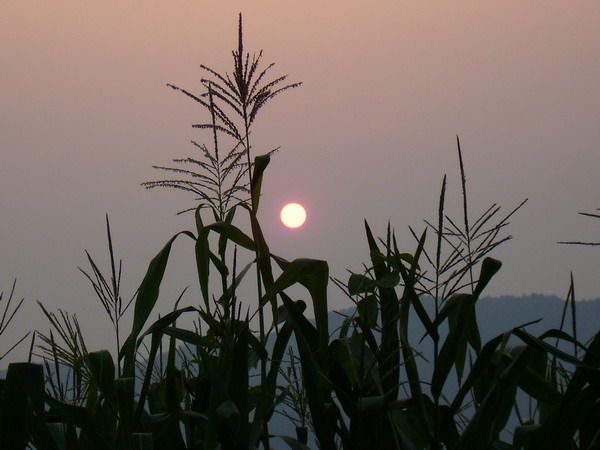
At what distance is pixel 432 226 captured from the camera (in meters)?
2.24

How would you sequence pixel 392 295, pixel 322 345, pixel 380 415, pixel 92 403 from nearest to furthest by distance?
pixel 380 415
pixel 322 345
pixel 392 295
pixel 92 403

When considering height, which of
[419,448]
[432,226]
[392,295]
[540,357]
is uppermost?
[432,226]

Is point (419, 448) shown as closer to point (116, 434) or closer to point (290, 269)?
point (290, 269)

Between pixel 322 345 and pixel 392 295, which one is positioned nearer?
pixel 322 345

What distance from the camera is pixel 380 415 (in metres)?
2.12

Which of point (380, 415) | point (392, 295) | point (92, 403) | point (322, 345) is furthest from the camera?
point (92, 403)

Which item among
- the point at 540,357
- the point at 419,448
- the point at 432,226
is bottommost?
the point at 419,448

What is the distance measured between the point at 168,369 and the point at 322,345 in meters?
0.68

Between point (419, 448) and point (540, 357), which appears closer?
point (419, 448)

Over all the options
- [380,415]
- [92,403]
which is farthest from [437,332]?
[92,403]

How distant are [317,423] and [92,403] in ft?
3.55

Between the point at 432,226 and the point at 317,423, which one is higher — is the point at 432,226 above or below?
above

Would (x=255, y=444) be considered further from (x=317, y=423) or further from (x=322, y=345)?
(x=322, y=345)

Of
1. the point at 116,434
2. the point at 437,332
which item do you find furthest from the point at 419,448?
the point at 116,434
